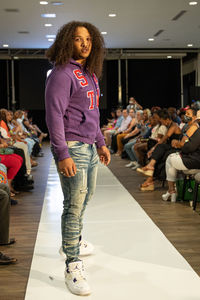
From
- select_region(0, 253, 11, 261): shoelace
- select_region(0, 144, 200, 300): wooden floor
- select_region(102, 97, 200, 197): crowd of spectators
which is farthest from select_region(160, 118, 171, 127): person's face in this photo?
select_region(0, 253, 11, 261): shoelace

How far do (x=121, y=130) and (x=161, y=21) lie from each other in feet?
9.48

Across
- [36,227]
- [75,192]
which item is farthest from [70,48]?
[36,227]

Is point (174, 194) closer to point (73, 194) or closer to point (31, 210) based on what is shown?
point (31, 210)

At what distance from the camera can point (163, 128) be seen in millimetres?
6285

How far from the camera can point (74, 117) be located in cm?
229

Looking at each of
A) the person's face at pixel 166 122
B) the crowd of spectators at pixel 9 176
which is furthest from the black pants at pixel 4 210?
the person's face at pixel 166 122

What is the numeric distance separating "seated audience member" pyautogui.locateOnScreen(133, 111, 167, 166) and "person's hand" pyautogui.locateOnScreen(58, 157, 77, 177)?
419 centimetres

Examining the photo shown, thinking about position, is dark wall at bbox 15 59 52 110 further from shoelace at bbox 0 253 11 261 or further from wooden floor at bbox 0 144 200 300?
shoelace at bbox 0 253 11 261

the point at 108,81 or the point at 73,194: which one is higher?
the point at 108,81

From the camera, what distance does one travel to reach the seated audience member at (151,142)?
6.30 meters

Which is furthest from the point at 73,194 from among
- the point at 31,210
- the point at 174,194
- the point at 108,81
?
the point at 108,81

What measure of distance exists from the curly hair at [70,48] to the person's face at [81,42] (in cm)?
2

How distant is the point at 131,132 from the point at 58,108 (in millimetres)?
7817

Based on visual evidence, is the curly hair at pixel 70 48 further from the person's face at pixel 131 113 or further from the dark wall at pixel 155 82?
the dark wall at pixel 155 82
